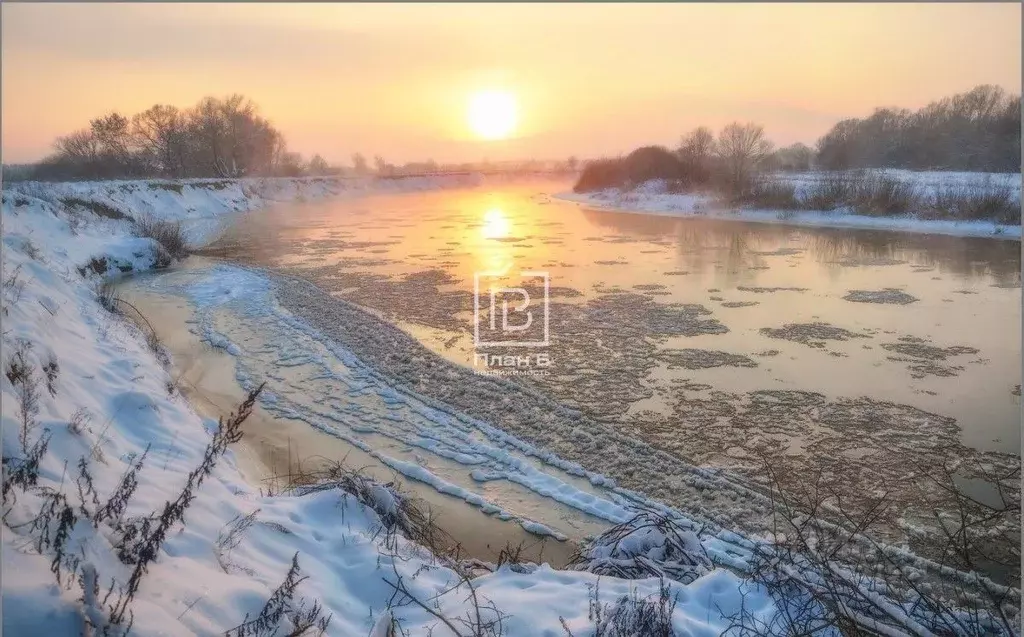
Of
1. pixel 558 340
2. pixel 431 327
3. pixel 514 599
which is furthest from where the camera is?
pixel 431 327

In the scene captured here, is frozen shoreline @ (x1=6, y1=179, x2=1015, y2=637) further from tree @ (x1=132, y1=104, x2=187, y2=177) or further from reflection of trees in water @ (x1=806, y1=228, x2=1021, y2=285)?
tree @ (x1=132, y1=104, x2=187, y2=177)

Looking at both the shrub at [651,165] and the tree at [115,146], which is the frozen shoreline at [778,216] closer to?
the shrub at [651,165]

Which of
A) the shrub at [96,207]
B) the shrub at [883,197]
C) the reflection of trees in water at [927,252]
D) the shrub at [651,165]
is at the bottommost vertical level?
the reflection of trees in water at [927,252]

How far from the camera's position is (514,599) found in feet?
11.7

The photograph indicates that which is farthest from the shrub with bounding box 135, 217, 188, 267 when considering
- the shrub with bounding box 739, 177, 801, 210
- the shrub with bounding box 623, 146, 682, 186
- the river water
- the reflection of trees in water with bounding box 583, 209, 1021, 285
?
the shrub with bounding box 623, 146, 682, 186

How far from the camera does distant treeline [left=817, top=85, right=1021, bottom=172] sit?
38.0m

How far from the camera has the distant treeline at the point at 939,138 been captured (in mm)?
38031

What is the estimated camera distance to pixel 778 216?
30234mm

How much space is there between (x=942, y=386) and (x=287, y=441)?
8.38 m

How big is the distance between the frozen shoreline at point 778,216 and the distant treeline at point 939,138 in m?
11.5

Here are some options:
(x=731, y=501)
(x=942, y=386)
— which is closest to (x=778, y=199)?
(x=942, y=386)

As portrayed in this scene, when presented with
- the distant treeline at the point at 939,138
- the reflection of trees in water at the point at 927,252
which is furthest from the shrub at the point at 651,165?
the reflection of trees in water at the point at 927,252

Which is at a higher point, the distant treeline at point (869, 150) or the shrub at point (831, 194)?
the distant treeline at point (869, 150)

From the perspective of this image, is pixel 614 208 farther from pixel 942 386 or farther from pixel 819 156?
pixel 942 386
